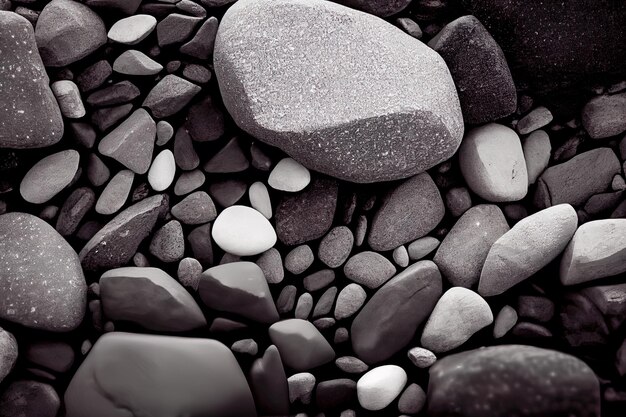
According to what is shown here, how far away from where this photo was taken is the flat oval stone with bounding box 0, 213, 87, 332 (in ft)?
2.91

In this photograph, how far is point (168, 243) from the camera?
0.96 metres

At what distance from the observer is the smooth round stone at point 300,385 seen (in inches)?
36.3

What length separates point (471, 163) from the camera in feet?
3.31

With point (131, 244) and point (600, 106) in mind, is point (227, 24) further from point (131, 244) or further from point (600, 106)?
point (600, 106)

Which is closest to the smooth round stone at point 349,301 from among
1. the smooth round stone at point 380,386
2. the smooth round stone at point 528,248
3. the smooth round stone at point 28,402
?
the smooth round stone at point 380,386

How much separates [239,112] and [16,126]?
36 centimetres

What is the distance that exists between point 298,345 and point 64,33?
660 mm

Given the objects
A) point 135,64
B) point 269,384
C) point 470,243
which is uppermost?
point 135,64

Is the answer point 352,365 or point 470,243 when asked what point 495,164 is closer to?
point 470,243

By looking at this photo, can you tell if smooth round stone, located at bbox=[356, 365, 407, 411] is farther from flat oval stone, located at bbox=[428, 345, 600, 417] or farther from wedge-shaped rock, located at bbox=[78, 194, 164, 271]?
wedge-shaped rock, located at bbox=[78, 194, 164, 271]

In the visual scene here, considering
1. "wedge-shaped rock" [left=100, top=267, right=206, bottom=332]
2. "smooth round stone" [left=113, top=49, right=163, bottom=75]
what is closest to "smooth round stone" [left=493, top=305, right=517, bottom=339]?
"wedge-shaped rock" [left=100, top=267, right=206, bottom=332]

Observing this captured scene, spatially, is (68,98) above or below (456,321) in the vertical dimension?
above

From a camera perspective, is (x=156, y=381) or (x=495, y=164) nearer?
(x=156, y=381)

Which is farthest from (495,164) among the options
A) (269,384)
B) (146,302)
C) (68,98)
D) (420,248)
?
(68,98)
